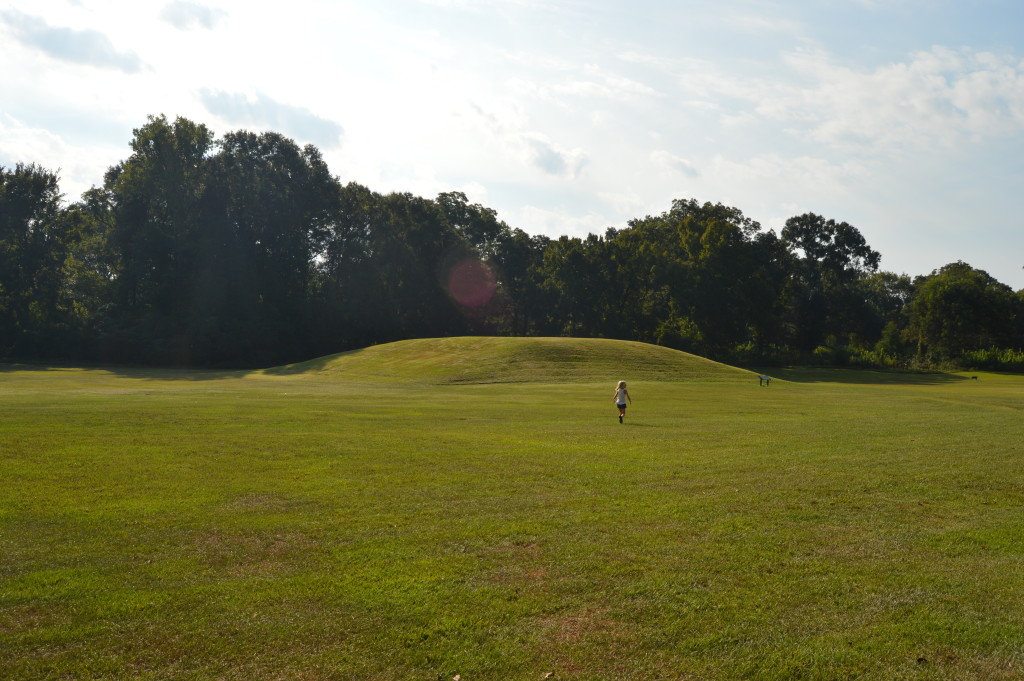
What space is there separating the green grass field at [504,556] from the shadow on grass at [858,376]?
55507 millimetres

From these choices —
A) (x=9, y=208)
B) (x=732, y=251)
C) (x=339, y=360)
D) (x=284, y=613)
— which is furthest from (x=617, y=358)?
(x=9, y=208)

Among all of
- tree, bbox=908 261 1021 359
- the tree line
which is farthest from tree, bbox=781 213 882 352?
tree, bbox=908 261 1021 359

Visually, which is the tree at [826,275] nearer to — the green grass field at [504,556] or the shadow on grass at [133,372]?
the shadow on grass at [133,372]

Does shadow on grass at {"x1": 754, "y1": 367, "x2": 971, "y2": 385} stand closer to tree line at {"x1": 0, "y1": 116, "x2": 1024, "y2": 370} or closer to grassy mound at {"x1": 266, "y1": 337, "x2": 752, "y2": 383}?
tree line at {"x1": 0, "y1": 116, "x2": 1024, "y2": 370}

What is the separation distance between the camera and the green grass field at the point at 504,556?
21.0ft

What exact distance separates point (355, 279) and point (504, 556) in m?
89.3

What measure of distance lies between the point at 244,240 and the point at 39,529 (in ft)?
275

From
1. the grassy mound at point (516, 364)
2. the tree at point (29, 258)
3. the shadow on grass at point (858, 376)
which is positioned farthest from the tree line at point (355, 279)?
the grassy mound at point (516, 364)

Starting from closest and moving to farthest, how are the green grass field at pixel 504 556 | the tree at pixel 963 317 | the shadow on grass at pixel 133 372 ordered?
the green grass field at pixel 504 556 < the shadow on grass at pixel 133 372 < the tree at pixel 963 317

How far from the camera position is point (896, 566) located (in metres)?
8.71

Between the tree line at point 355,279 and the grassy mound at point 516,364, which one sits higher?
the tree line at point 355,279

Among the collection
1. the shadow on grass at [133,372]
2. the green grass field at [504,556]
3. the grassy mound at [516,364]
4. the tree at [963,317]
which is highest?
the tree at [963,317]

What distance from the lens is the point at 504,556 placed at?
8906 mm

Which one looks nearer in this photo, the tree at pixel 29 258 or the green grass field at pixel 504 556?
the green grass field at pixel 504 556
